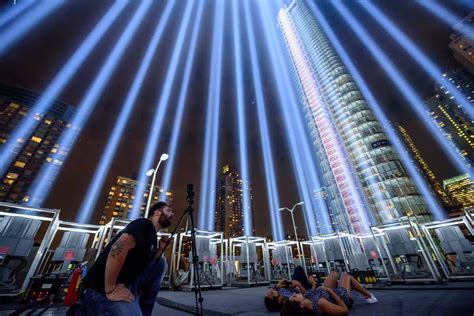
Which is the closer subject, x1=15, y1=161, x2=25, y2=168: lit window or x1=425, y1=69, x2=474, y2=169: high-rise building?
x1=15, y1=161, x2=25, y2=168: lit window

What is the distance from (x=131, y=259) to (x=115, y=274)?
11.4 inches

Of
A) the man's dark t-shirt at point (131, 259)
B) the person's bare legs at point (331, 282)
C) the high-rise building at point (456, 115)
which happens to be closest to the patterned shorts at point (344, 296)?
the person's bare legs at point (331, 282)

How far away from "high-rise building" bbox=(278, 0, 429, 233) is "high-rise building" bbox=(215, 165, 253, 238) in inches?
3784

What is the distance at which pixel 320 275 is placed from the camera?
13.3m

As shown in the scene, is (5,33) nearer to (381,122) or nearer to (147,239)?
(147,239)

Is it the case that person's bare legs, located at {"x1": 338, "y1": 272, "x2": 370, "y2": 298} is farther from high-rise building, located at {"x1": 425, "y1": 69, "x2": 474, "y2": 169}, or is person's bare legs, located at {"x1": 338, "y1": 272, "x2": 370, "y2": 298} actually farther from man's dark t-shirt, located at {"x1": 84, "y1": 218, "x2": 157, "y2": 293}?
high-rise building, located at {"x1": 425, "y1": 69, "x2": 474, "y2": 169}

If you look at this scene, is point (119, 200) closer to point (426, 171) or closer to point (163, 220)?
point (163, 220)

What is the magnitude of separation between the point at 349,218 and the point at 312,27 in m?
56.9

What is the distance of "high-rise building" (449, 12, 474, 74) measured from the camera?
63500 millimetres

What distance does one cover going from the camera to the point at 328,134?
47281 mm

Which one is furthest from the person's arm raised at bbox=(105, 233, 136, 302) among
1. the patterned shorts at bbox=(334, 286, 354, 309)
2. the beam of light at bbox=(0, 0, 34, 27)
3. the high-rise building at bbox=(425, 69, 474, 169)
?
the high-rise building at bbox=(425, 69, 474, 169)

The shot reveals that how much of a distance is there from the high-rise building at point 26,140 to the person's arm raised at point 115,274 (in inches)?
3647

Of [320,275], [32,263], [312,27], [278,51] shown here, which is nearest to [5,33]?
[32,263]

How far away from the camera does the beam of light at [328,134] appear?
1524 inches
